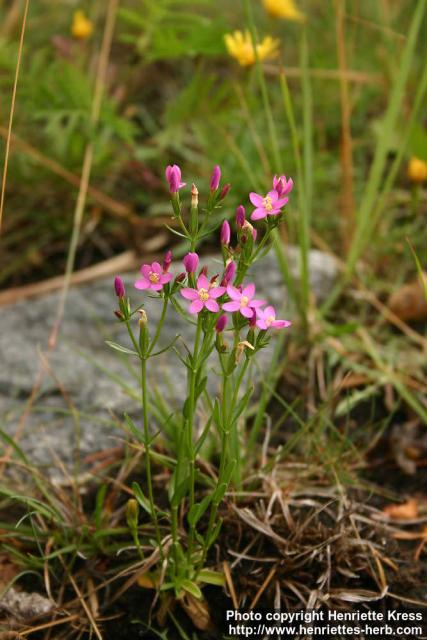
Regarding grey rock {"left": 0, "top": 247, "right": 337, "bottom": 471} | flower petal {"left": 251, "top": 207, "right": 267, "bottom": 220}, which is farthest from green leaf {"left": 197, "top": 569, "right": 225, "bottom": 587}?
flower petal {"left": 251, "top": 207, "right": 267, "bottom": 220}

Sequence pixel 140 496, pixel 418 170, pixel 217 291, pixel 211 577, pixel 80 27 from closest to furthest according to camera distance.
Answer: pixel 217 291
pixel 140 496
pixel 211 577
pixel 418 170
pixel 80 27

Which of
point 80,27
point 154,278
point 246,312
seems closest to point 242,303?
point 246,312

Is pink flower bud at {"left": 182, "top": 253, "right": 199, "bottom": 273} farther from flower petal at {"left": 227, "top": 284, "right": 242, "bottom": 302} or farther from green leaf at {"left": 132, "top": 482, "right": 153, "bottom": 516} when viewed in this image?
green leaf at {"left": 132, "top": 482, "right": 153, "bottom": 516}

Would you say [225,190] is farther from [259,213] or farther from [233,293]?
[233,293]

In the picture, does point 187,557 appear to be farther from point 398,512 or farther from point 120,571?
point 398,512

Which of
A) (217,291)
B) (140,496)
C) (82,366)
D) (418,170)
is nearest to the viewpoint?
(217,291)

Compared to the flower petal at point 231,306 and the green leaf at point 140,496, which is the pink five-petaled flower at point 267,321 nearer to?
the flower petal at point 231,306

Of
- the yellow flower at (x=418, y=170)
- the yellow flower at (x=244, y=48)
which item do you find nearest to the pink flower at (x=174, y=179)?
the yellow flower at (x=244, y=48)
